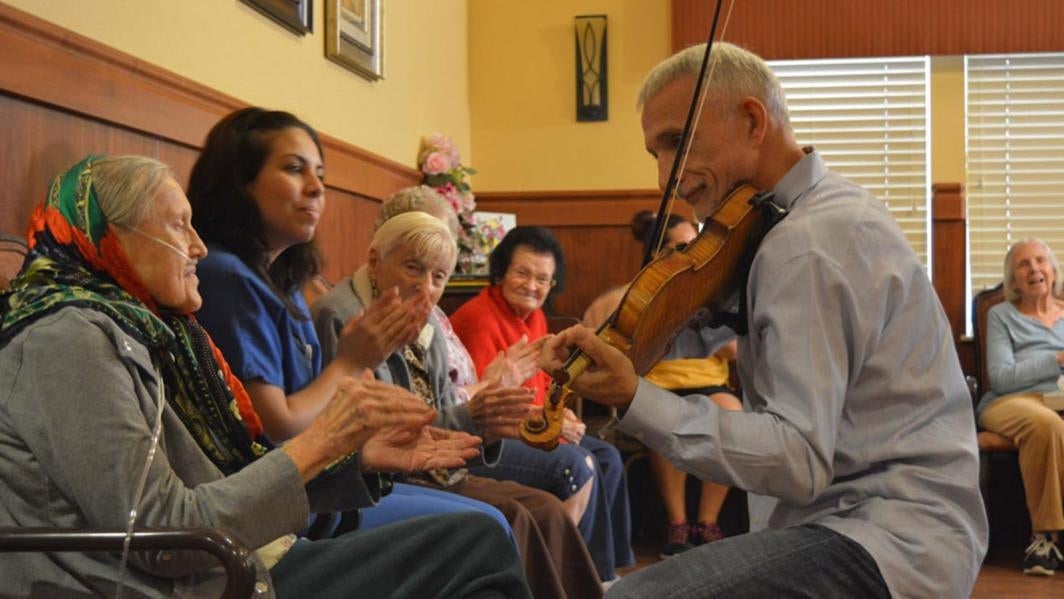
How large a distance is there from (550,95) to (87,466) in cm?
480

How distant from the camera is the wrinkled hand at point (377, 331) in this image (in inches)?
88.9

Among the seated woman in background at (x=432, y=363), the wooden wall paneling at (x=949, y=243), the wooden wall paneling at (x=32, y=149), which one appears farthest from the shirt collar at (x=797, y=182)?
the wooden wall paneling at (x=949, y=243)

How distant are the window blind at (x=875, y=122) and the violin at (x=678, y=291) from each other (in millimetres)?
4440

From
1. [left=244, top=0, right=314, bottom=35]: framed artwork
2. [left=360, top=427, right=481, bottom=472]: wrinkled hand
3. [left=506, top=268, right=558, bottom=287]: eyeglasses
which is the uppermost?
[left=244, top=0, right=314, bottom=35]: framed artwork

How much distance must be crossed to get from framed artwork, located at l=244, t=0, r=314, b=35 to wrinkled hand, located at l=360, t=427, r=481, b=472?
5.70 ft

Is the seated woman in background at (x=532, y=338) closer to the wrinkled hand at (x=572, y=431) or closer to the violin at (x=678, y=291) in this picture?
the wrinkled hand at (x=572, y=431)

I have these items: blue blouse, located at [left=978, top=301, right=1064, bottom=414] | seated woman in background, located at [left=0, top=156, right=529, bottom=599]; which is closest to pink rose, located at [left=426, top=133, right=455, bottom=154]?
blue blouse, located at [left=978, top=301, right=1064, bottom=414]

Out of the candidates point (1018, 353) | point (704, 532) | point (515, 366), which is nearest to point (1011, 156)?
point (1018, 353)

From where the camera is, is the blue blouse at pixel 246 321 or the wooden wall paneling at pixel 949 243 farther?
the wooden wall paneling at pixel 949 243

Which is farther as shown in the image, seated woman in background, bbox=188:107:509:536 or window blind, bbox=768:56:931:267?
window blind, bbox=768:56:931:267

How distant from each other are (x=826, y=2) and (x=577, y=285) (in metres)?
1.86

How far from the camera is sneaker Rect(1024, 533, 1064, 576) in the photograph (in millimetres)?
4473

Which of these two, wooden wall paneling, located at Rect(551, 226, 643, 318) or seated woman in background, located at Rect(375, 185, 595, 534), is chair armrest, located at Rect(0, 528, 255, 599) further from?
wooden wall paneling, located at Rect(551, 226, 643, 318)

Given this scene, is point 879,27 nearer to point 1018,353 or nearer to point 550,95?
point 550,95
